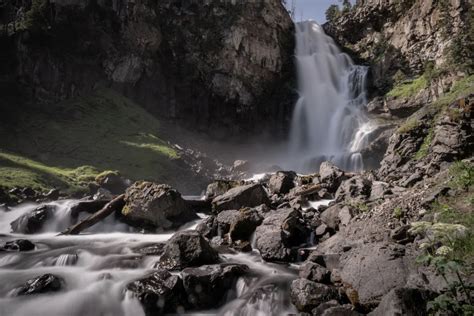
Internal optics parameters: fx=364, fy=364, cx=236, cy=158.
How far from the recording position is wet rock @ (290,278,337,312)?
26.5 ft

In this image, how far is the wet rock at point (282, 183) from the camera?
65.9 ft

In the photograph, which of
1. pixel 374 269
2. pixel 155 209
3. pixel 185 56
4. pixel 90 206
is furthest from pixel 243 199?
pixel 185 56

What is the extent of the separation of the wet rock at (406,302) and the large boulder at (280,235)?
5270 millimetres

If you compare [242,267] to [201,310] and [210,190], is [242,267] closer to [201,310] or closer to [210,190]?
[201,310]

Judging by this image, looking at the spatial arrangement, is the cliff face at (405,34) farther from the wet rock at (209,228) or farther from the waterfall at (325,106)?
the wet rock at (209,228)

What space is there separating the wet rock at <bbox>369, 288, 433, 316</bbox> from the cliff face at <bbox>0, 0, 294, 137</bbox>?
40206mm

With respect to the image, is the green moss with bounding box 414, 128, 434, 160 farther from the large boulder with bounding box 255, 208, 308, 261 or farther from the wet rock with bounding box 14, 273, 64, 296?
the wet rock with bounding box 14, 273, 64, 296

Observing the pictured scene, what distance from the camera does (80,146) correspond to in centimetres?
3278

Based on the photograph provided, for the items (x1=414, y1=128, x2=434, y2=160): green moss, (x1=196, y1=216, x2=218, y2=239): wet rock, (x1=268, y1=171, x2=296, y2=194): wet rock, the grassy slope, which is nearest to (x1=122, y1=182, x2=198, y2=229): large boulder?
(x1=196, y1=216, x2=218, y2=239): wet rock

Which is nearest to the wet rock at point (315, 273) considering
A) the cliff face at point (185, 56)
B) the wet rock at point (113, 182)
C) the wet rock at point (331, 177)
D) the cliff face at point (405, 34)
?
the wet rock at point (331, 177)

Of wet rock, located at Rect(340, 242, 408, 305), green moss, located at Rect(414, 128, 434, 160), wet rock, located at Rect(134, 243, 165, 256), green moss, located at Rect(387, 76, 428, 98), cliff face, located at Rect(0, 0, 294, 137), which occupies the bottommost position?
wet rock, located at Rect(134, 243, 165, 256)

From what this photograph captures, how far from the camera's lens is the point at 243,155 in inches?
1705

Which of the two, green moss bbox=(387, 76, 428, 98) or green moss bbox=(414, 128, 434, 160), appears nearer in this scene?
green moss bbox=(414, 128, 434, 160)

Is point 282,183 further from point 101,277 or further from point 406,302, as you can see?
point 406,302
